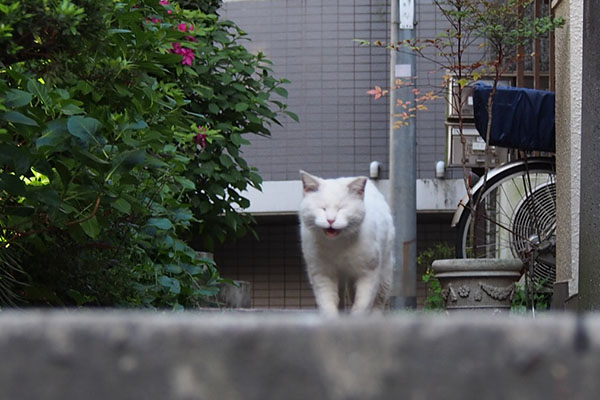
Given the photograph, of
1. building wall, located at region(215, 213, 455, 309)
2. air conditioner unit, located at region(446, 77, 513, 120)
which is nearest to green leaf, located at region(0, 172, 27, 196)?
air conditioner unit, located at region(446, 77, 513, 120)

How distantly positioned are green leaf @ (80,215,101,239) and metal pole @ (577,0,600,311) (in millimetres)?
1809

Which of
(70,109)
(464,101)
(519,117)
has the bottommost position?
(70,109)

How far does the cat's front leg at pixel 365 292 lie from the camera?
4387 millimetres

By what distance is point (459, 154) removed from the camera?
7.75m

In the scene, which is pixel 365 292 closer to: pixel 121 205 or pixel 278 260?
pixel 121 205

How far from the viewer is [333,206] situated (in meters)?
4.34

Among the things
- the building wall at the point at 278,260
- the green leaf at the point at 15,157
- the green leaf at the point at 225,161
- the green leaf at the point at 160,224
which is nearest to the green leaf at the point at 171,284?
the green leaf at the point at 160,224

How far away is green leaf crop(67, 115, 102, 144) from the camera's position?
2.28 m

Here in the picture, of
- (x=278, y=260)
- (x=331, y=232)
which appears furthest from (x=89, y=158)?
(x=278, y=260)

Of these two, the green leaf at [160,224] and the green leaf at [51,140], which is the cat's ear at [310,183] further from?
the green leaf at [51,140]

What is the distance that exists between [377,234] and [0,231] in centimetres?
221

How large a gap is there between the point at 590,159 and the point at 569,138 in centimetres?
142

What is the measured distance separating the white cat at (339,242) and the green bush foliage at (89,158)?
0.57 metres

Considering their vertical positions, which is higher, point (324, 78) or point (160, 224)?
point (324, 78)
